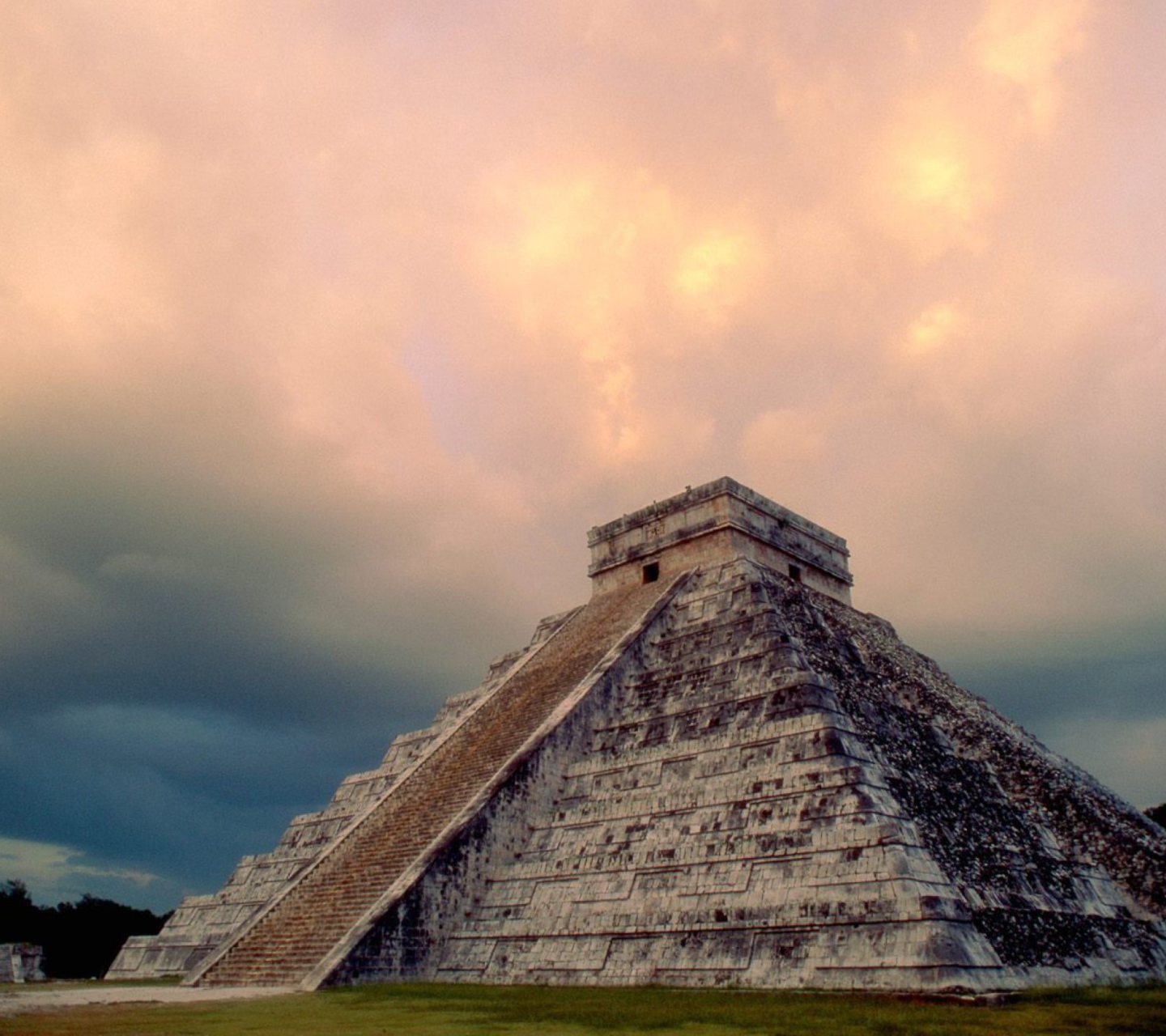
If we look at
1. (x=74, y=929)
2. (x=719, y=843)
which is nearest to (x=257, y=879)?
(x=719, y=843)

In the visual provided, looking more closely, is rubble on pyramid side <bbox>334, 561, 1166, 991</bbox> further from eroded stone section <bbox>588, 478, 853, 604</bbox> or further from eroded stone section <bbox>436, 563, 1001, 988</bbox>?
eroded stone section <bbox>588, 478, 853, 604</bbox>

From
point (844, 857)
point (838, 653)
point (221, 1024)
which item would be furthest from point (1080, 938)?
point (221, 1024)

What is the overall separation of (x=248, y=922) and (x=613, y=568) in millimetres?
11138

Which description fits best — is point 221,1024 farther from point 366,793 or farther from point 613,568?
point 613,568

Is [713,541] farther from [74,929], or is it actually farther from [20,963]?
[74,929]

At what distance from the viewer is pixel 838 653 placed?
672 inches

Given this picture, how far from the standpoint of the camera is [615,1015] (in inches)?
348

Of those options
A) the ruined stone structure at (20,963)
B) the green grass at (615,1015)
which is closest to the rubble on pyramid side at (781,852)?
the green grass at (615,1015)

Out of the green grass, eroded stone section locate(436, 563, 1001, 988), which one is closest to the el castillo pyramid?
eroded stone section locate(436, 563, 1001, 988)

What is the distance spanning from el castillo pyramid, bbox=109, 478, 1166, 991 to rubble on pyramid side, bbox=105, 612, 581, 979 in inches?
3.7

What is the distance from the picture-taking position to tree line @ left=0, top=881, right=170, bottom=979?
33375 millimetres

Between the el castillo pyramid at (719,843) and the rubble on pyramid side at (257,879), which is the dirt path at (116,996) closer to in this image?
the el castillo pyramid at (719,843)

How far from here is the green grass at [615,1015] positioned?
25.7ft

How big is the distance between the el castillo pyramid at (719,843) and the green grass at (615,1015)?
2.63ft
